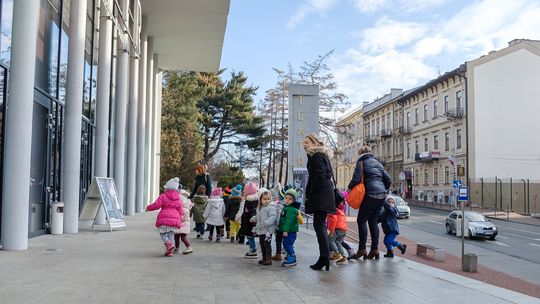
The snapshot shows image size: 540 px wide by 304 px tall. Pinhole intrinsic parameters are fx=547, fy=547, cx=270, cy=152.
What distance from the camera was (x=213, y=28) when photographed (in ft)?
98.0

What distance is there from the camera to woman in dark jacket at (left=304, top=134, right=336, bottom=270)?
328 inches

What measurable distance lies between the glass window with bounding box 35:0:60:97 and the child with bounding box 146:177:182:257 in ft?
15.6

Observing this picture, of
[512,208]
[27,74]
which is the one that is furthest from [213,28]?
[512,208]

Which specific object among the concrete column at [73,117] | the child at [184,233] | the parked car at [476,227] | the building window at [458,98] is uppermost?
the building window at [458,98]

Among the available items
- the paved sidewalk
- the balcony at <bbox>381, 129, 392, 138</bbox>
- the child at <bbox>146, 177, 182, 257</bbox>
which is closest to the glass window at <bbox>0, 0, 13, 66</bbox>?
the paved sidewalk

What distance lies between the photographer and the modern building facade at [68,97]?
9.60 meters

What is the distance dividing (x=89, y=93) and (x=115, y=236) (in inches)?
236

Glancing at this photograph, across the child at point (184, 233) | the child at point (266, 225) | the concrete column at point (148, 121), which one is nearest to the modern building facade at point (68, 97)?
the concrete column at point (148, 121)

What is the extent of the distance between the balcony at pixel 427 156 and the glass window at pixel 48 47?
157ft

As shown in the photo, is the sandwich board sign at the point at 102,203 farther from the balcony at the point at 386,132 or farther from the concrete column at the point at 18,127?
the balcony at the point at 386,132

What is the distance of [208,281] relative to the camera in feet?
24.0

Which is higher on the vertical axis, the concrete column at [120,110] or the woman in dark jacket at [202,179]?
the concrete column at [120,110]

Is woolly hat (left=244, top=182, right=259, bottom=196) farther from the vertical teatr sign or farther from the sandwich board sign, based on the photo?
the vertical teatr sign

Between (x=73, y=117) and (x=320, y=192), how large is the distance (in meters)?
7.64
